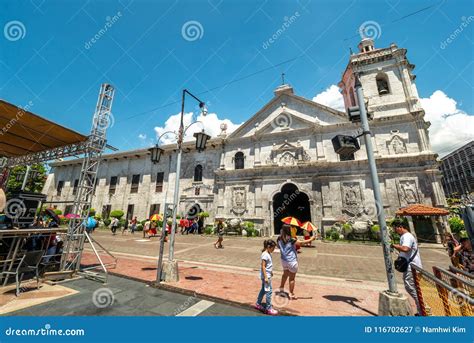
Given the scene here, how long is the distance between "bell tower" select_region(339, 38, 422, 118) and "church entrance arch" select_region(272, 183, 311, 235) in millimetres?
9745

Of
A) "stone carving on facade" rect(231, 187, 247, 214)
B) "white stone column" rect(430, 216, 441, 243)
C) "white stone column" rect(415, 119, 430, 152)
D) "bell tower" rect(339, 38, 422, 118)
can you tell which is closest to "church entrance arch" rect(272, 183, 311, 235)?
"stone carving on facade" rect(231, 187, 247, 214)

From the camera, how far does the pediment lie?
67.7 ft

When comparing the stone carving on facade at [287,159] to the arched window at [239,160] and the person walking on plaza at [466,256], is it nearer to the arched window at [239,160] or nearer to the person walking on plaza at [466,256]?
the arched window at [239,160]

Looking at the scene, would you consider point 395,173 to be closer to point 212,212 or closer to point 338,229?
point 338,229

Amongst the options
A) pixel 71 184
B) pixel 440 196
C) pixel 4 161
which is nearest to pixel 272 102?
pixel 440 196

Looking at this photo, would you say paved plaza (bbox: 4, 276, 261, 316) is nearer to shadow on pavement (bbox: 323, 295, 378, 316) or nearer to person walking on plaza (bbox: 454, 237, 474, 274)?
shadow on pavement (bbox: 323, 295, 378, 316)

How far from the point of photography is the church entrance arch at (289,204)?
65.3ft

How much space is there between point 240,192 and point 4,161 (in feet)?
54.8

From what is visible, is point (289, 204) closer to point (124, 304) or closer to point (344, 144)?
point (344, 144)

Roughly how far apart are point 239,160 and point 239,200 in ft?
15.0

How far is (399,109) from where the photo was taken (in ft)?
61.6

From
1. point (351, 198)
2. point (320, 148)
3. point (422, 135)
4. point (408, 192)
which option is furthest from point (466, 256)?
point (422, 135)

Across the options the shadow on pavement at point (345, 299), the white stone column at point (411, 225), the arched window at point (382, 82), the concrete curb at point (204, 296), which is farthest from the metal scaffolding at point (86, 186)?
the arched window at point (382, 82)

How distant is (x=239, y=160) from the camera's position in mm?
23000
